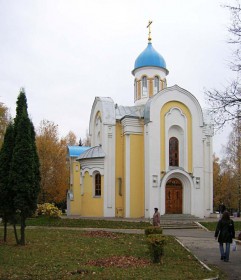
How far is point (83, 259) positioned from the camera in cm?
1173

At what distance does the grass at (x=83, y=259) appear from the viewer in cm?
964

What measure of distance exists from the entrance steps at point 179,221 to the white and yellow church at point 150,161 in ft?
2.50

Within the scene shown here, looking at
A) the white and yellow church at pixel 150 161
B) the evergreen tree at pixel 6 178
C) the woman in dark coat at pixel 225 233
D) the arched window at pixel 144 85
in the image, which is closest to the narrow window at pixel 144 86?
the arched window at pixel 144 85

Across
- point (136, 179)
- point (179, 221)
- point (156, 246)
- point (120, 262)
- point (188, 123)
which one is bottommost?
point (179, 221)

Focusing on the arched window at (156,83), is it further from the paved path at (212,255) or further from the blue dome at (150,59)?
the paved path at (212,255)

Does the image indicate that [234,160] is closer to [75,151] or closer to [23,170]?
[75,151]

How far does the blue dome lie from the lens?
111 feet

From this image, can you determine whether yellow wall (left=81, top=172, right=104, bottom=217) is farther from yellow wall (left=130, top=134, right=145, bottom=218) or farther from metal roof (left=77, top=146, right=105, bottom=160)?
yellow wall (left=130, top=134, right=145, bottom=218)

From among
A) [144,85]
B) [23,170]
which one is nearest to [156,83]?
[144,85]

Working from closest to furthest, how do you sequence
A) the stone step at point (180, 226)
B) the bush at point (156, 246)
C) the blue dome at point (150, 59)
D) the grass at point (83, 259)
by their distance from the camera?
the grass at point (83, 259)
the bush at point (156, 246)
the stone step at point (180, 226)
the blue dome at point (150, 59)

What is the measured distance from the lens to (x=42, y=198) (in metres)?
42.3

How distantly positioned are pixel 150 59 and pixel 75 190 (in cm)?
1333

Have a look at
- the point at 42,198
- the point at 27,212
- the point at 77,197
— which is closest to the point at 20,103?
the point at 27,212

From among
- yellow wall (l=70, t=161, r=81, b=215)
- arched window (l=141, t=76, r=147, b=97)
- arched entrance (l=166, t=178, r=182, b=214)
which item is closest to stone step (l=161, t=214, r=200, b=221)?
arched entrance (l=166, t=178, r=182, b=214)
